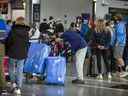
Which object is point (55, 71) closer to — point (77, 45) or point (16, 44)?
point (77, 45)

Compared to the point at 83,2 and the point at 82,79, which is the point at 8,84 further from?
the point at 83,2

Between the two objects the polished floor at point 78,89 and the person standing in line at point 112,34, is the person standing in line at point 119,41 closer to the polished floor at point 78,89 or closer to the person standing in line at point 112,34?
the person standing in line at point 112,34

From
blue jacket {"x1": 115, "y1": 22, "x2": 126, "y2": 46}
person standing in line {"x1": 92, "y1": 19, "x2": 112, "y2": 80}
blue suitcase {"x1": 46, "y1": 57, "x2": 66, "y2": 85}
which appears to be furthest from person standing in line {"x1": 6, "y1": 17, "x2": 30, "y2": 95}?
blue jacket {"x1": 115, "y1": 22, "x2": 126, "y2": 46}

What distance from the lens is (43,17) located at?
3195cm

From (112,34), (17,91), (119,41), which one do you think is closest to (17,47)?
(17,91)

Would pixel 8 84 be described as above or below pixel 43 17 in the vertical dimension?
below

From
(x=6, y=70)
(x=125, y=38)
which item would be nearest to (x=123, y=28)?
(x=125, y=38)

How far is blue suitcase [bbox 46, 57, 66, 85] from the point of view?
52.2 feet

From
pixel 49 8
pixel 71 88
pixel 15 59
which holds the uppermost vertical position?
pixel 49 8

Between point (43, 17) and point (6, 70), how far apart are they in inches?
667

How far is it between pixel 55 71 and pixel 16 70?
237cm

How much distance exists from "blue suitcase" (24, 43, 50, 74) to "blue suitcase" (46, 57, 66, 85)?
0.82 feet

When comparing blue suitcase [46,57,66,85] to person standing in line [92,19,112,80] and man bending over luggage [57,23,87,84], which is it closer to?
man bending over luggage [57,23,87,84]

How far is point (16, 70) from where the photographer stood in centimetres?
1375
